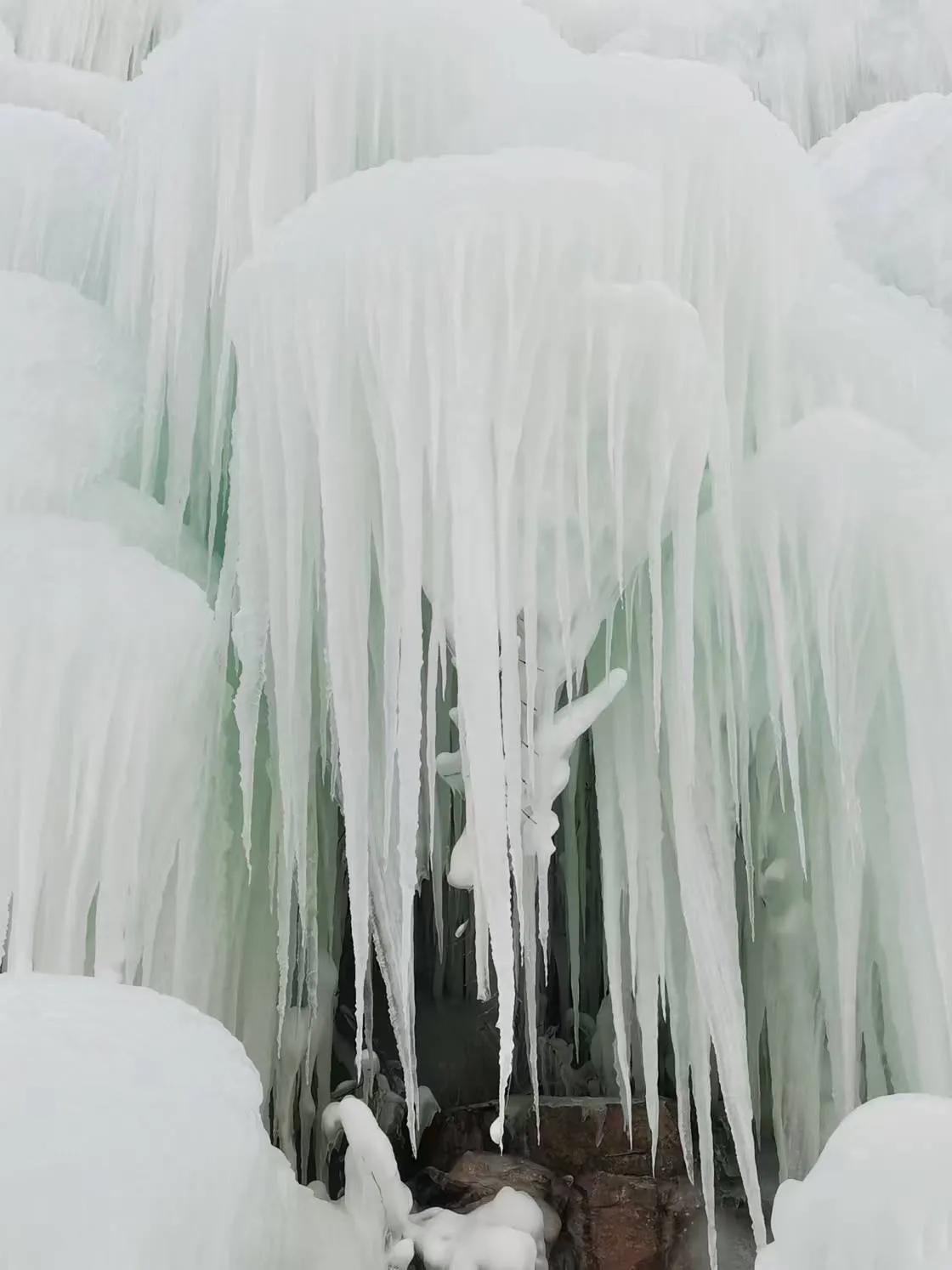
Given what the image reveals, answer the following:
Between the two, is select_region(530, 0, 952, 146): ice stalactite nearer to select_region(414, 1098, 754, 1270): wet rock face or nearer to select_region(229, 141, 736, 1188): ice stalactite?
select_region(229, 141, 736, 1188): ice stalactite

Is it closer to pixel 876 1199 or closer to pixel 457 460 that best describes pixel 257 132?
pixel 457 460

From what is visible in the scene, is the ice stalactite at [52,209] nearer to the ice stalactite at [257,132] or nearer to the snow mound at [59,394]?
the snow mound at [59,394]

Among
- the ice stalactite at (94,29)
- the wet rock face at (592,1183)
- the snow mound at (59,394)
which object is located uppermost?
the ice stalactite at (94,29)

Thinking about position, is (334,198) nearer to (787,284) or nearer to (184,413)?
(184,413)

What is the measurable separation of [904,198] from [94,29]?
3.30 metres

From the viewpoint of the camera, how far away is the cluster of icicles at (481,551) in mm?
1942

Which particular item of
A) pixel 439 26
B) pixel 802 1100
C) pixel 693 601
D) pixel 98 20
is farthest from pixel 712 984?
pixel 98 20

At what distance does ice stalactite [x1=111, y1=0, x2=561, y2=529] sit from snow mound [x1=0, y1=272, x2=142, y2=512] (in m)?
0.09

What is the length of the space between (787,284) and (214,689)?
1390mm

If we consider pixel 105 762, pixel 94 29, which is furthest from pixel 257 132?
pixel 94 29

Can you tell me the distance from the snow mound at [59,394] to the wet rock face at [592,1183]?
1.75m

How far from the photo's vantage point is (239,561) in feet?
7.03

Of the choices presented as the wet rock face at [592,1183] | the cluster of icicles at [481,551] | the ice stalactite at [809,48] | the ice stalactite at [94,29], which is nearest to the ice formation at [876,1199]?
the cluster of icicles at [481,551]

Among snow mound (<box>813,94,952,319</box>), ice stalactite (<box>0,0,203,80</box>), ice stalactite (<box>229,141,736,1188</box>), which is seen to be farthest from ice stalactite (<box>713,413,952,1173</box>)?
ice stalactite (<box>0,0,203,80</box>)
